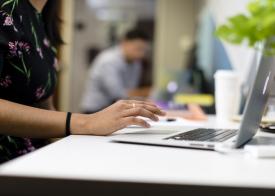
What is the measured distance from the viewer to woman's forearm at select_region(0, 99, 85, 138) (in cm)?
95

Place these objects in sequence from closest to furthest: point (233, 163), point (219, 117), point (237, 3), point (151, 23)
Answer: point (233, 163)
point (219, 117)
point (237, 3)
point (151, 23)

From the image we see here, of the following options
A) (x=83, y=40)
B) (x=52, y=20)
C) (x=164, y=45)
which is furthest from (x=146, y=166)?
(x=83, y=40)

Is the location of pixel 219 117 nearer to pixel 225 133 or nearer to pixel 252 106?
pixel 225 133

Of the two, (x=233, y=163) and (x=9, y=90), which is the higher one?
(x=9, y=90)

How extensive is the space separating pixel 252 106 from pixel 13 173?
436 mm

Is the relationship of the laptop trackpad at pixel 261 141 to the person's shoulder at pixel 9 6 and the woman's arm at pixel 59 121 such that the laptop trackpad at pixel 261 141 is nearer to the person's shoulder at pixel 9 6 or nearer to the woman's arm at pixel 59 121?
the woman's arm at pixel 59 121

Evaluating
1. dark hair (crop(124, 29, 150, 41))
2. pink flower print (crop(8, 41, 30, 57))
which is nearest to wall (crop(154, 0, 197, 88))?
dark hair (crop(124, 29, 150, 41))

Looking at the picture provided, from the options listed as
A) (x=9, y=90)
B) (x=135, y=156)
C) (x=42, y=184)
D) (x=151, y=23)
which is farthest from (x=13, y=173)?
(x=151, y=23)

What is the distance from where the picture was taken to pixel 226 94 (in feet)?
4.83

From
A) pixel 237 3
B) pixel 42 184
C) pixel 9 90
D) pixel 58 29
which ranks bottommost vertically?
pixel 42 184

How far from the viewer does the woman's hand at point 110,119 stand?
0.97 metres

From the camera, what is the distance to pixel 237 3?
2.31 metres

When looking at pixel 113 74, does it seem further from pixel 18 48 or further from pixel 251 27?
pixel 251 27

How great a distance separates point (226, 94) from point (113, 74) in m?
2.32
